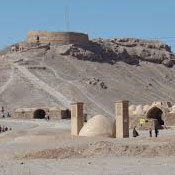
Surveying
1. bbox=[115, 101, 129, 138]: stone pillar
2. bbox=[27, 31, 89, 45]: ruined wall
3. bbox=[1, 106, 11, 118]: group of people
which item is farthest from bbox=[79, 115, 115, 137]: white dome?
bbox=[27, 31, 89, 45]: ruined wall

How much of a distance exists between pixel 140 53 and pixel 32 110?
35.5 metres

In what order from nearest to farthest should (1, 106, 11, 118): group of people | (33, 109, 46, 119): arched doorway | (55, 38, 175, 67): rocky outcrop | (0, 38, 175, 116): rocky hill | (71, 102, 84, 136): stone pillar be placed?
1. (71, 102, 84, 136): stone pillar
2. (33, 109, 46, 119): arched doorway
3. (1, 106, 11, 118): group of people
4. (0, 38, 175, 116): rocky hill
5. (55, 38, 175, 67): rocky outcrop

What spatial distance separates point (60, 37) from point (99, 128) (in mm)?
51310

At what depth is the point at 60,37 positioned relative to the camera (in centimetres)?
7888

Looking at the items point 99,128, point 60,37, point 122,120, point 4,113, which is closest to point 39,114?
point 4,113

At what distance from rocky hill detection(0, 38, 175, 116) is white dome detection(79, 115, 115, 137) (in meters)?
27.3

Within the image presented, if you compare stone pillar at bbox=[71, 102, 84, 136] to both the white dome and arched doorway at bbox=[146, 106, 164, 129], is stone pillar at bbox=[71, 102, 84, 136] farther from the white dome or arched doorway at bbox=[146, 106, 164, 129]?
arched doorway at bbox=[146, 106, 164, 129]

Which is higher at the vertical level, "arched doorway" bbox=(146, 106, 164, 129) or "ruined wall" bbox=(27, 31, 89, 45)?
"ruined wall" bbox=(27, 31, 89, 45)

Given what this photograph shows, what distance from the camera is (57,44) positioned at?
78.7m

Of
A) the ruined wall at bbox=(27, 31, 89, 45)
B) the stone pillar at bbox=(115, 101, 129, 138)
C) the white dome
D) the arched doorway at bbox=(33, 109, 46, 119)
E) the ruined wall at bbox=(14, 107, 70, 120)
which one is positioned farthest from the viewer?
the ruined wall at bbox=(27, 31, 89, 45)

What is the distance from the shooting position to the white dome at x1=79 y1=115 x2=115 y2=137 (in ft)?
93.0

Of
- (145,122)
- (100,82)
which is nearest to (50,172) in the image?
(145,122)

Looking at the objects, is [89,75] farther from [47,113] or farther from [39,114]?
[47,113]

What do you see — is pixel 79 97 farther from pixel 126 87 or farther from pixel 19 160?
pixel 19 160
